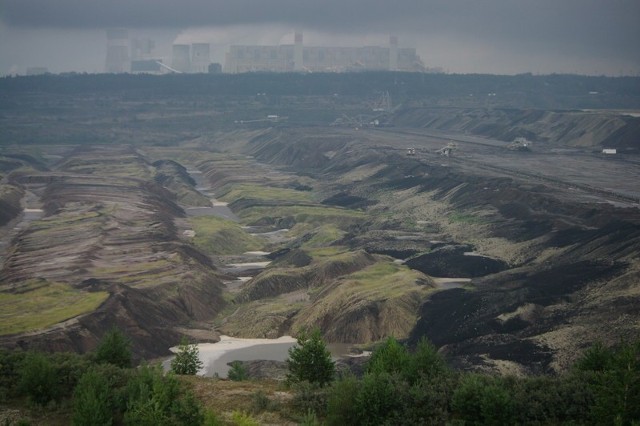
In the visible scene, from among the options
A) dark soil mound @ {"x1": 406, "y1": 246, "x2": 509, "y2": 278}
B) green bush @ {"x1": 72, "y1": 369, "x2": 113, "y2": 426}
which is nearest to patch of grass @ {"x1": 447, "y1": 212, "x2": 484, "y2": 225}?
dark soil mound @ {"x1": 406, "y1": 246, "x2": 509, "y2": 278}

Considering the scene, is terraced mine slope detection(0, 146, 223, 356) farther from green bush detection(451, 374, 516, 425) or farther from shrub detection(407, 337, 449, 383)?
green bush detection(451, 374, 516, 425)

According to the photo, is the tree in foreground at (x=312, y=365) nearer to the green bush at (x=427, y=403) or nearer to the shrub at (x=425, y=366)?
the shrub at (x=425, y=366)

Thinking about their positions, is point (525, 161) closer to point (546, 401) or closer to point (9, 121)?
point (546, 401)

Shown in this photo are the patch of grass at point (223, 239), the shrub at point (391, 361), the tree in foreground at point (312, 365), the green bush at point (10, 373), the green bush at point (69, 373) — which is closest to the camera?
the green bush at point (69, 373)

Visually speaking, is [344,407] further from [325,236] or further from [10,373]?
[325,236]

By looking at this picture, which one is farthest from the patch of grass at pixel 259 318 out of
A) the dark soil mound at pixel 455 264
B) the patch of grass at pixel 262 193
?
the patch of grass at pixel 262 193

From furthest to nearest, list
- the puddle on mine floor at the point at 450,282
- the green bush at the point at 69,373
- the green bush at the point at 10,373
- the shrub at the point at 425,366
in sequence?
the puddle on mine floor at the point at 450,282
the green bush at the point at 10,373
the green bush at the point at 69,373
the shrub at the point at 425,366

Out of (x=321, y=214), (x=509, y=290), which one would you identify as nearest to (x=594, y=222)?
(x=509, y=290)
